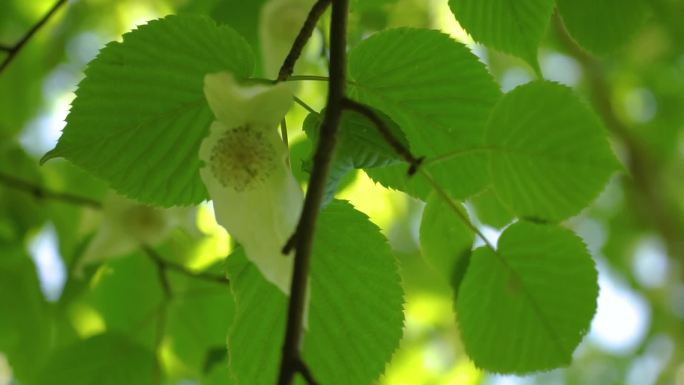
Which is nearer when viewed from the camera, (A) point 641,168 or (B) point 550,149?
(B) point 550,149

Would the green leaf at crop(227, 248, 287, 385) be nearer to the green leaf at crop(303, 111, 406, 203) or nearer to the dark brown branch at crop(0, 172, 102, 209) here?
the green leaf at crop(303, 111, 406, 203)

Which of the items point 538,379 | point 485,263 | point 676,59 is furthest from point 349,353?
point 538,379

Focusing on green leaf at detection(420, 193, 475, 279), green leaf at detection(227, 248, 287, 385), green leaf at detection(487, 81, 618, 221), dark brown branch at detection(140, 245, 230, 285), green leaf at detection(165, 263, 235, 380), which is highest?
green leaf at detection(487, 81, 618, 221)

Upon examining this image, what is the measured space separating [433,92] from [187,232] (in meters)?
0.52

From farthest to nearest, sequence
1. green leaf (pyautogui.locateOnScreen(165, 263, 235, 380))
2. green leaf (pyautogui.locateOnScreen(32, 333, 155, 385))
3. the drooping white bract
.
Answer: green leaf (pyautogui.locateOnScreen(165, 263, 235, 380)) < green leaf (pyautogui.locateOnScreen(32, 333, 155, 385)) < the drooping white bract

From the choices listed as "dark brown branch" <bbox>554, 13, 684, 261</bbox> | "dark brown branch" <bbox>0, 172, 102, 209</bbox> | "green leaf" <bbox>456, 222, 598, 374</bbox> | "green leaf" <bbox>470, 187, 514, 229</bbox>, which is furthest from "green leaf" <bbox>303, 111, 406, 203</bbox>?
"dark brown branch" <bbox>554, 13, 684, 261</bbox>

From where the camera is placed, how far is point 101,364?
3.20ft

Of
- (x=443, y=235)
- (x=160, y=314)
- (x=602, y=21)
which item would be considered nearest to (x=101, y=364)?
(x=160, y=314)

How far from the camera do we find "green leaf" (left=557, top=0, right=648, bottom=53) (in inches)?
29.2

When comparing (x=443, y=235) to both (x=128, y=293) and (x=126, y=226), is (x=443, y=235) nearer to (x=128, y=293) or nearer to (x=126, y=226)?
(x=126, y=226)

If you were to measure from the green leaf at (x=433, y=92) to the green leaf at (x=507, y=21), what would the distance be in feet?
0.20

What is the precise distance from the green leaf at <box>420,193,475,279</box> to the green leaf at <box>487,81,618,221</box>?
5 cm

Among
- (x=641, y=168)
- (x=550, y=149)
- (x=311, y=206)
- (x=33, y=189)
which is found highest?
(x=311, y=206)

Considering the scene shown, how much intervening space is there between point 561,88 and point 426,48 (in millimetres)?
111
